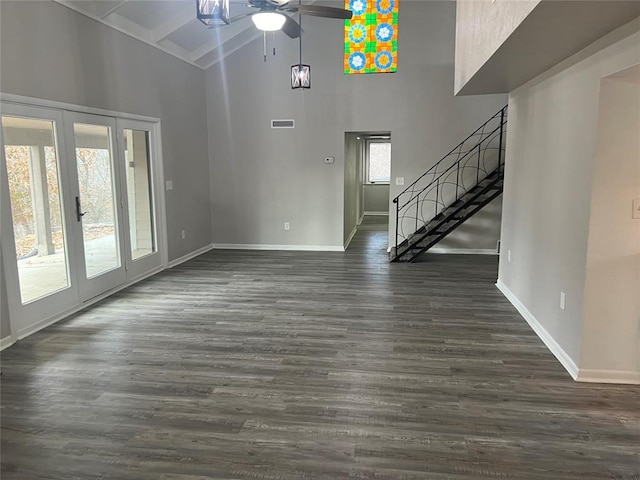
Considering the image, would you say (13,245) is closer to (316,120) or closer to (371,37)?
(316,120)

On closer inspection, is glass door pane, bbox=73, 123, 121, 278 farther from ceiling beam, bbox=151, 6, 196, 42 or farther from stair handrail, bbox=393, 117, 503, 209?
stair handrail, bbox=393, 117, 503, 209

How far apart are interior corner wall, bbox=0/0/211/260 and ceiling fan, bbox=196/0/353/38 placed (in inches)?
75.3

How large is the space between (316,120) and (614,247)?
214 inches

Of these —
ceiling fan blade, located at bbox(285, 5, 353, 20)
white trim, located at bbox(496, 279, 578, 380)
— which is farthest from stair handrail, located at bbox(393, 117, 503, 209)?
ceiling fan blade, located at bbox(285, 5, 353, 20)

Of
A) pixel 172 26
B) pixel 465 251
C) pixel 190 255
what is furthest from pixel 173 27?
pixel 465 251

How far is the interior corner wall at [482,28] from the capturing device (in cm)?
251

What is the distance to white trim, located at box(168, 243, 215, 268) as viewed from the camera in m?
6.74

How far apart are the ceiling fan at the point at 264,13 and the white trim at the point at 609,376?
A: 11.0ft

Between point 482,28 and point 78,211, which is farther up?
point 482,28

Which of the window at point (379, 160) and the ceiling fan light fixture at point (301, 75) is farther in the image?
the window at point (379, 160)

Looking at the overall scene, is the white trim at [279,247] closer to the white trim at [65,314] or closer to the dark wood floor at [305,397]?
the white trim at [65,314]

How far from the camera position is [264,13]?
3.32m

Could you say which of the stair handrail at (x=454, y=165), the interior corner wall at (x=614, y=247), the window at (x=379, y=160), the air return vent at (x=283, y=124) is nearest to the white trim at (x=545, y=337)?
the interior corner wall at (x=614, y=247)

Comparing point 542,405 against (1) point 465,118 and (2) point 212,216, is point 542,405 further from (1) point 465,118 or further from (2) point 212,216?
(2) point 212,216
